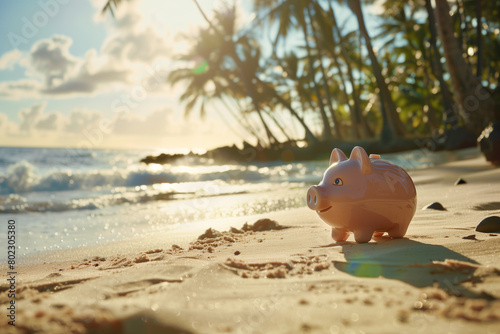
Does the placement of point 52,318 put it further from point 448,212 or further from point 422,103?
point 422,103

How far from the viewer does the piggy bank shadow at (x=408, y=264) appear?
206 cm

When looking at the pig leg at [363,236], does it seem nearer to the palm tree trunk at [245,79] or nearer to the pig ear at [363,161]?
the pig ear at [363,161]

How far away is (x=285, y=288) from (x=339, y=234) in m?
1.27

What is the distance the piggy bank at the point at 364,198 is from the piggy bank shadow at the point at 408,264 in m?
0.15

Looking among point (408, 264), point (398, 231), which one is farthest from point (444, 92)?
point (408, 264)

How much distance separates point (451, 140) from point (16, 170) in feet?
54.1

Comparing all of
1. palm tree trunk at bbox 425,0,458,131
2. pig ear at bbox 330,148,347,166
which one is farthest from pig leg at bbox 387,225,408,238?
palm tree trunk at bbox 425,0,458,131

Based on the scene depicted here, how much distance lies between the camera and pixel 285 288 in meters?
2.03

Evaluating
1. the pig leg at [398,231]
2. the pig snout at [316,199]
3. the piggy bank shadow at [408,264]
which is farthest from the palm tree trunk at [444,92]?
the piggy bank shadow at [408,264]

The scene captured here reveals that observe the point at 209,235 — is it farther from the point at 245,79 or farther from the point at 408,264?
the point at 245,79

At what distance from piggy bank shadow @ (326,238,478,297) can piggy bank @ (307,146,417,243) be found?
0.50 feet

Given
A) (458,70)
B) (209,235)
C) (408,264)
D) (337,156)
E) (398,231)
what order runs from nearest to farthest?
(408,264) < (398,231) < (337,156) < (209,235) < (458,70)

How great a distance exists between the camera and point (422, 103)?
3080cm

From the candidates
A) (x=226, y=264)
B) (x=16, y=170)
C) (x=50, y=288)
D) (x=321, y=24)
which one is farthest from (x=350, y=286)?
(x=321, y=24)
